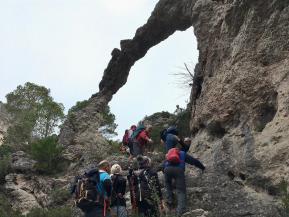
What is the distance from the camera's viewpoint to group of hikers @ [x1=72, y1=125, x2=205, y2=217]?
11672 mm

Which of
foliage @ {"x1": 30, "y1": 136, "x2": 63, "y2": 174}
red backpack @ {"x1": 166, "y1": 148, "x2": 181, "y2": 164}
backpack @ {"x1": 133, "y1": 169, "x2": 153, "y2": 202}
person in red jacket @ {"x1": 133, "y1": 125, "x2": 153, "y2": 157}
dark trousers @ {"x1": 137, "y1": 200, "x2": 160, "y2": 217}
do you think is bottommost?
dark trousers @ {"x1": 137, "y1": 200, "x2": 160, "y2": 217}

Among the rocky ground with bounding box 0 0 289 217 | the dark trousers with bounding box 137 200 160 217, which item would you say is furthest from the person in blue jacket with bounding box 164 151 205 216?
the dark trousers with bounding box 137 200 160 217

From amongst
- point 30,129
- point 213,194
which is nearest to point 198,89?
point 213,194

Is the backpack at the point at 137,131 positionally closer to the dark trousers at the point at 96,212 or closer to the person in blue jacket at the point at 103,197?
the person in blue jacket at the point at 103,197

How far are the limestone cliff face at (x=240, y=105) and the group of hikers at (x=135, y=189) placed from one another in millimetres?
739

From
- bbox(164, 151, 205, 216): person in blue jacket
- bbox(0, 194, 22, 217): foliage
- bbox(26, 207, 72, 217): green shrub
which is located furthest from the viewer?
bbox(0, 194, 22, 217): foliage

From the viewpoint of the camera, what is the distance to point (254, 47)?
17859 mm

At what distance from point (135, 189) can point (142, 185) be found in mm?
186

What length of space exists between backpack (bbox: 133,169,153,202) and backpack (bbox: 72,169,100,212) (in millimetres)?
1303

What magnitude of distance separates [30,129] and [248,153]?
72.8 ft

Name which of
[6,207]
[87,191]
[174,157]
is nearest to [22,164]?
[6,207]

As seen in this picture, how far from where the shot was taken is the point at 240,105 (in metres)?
17.5

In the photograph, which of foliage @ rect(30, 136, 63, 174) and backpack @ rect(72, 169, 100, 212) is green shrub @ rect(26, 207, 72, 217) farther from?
foliage @ rect(30, 136, 63, 174)

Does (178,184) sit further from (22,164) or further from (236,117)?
(22,164)
